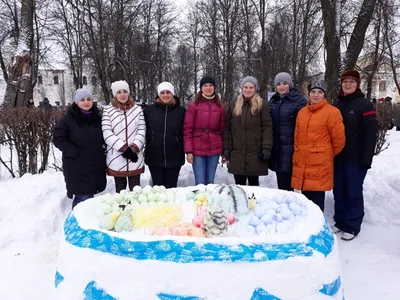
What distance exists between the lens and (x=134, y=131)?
4.09 meters

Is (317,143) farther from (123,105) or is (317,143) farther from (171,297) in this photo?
(171,297)

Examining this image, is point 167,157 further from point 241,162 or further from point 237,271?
point 237,271

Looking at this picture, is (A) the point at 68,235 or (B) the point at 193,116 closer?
(A) the point at 68,235

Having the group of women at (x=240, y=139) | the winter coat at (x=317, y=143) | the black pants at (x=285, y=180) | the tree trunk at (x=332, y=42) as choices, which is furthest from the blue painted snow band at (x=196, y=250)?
the tree trunk at (x=332, y=42)

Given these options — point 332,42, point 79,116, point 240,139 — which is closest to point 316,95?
point 240,139

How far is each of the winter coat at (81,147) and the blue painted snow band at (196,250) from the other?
1890 mm

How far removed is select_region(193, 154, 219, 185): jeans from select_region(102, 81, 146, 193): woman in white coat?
67 centimetres

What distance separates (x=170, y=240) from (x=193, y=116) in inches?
88.7

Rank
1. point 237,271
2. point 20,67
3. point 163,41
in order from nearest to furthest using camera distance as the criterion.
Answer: point 237,271 → point 20,67 → point 163,41

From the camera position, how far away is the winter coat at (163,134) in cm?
416

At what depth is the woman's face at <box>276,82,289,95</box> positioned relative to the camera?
13.1ft

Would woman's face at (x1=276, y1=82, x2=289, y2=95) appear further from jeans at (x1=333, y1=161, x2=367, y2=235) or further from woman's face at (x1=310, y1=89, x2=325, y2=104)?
jeans at (x1=333, y1=161, x2=367, y2=235)

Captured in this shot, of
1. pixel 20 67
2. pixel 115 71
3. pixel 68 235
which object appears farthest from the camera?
pixel 115 71

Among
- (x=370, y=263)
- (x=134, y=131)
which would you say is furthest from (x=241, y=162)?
(x=370, y=263)
